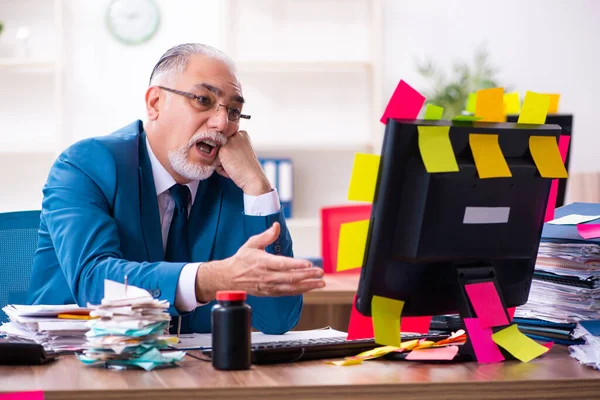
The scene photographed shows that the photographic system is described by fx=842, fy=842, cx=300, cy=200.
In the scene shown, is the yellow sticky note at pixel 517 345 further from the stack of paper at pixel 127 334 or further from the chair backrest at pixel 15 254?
the chair backrest at pixel 15 254

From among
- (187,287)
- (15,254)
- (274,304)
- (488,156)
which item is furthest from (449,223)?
(15,254)

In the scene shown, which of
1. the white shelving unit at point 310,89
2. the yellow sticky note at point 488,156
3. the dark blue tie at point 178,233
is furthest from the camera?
the white shelving unit at point 310,89

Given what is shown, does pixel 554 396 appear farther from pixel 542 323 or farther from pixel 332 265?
pixel 332 265

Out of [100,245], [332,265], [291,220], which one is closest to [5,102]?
[291,220]

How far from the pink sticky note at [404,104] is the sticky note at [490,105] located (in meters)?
0.19

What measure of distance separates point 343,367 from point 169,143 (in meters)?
0.93

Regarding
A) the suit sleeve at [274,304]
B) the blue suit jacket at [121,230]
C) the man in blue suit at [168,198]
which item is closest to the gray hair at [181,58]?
the man in blue suit at [168,198]

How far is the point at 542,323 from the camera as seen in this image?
176 cm

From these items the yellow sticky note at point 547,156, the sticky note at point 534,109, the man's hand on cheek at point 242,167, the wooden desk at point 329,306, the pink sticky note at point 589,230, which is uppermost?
the sticky note at point 534,109

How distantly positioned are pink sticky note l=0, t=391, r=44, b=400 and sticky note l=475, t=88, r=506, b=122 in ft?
2.97

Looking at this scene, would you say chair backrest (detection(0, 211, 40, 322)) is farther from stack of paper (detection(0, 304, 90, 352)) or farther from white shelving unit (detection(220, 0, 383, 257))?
white shelving unit (detection(220, 0, 383, 257))

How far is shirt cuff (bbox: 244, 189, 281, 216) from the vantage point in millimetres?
2064

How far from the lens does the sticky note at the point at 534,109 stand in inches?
62.5

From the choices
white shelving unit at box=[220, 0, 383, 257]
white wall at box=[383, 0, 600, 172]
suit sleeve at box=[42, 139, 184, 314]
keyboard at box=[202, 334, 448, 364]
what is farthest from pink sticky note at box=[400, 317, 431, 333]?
white wall at box=[383, 0, 600, 172]
